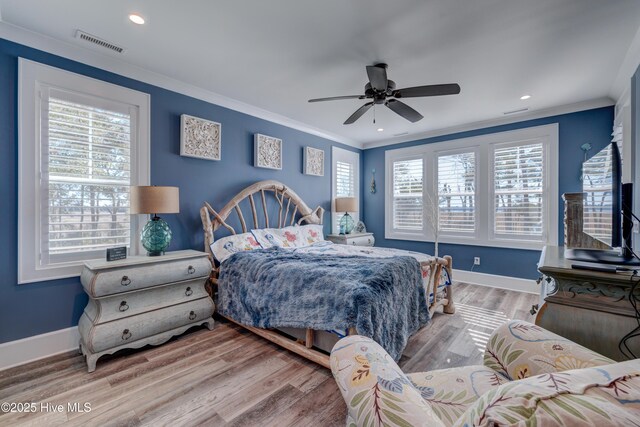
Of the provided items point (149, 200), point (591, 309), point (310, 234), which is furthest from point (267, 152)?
point (591, 309)

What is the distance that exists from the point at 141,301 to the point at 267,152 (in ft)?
8.04

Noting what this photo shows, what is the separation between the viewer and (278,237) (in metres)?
3.81

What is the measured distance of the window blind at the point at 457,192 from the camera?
4.70m

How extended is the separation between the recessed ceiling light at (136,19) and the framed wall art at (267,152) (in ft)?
6.21

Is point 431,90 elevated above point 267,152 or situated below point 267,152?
above

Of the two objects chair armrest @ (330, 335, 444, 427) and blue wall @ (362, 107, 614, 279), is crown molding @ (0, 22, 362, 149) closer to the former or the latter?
blue wall @ (362, 107, 614, 279)

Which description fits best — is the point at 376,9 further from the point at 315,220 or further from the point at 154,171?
the point at 315,220

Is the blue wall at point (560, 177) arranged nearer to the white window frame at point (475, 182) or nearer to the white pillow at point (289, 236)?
the white window frame at point (475, 182)

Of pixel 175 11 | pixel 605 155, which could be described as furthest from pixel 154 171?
pixel 605 155

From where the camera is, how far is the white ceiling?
1.96m

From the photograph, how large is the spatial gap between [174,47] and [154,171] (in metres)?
1.23

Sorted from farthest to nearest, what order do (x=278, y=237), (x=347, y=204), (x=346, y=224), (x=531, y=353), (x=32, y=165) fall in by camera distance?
(x=346, y=224) < (x=347, y=204) < (x=278, y=237) < (x=32, y=165) < (x=531, y=353)

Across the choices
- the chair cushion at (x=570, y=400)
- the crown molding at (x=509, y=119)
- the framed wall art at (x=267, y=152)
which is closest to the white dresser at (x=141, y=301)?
the framed wall art at (x=267, y=152)

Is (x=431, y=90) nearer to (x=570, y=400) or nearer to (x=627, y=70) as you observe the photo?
(x=627, y=70)
